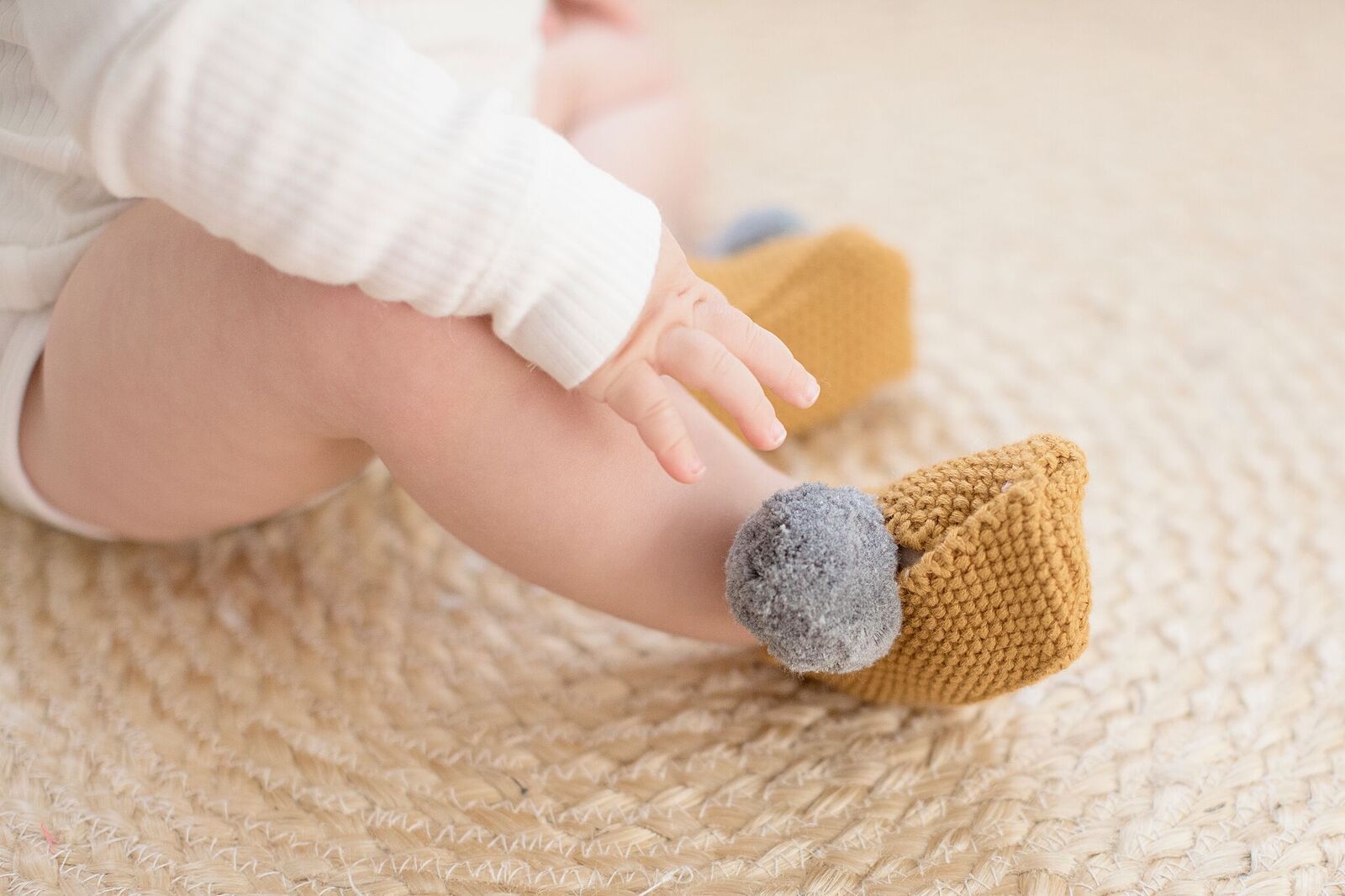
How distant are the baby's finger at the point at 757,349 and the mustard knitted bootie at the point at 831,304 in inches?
8.2

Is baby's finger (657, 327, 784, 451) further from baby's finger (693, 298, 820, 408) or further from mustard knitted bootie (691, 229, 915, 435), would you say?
mustard knitted bootie (691, 229, 915, 435)

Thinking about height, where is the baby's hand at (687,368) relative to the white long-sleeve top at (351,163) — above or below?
below

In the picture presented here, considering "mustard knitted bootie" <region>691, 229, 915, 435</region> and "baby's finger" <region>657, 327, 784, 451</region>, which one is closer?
"baby's finger" <region>657, 327, 784, 451</region>

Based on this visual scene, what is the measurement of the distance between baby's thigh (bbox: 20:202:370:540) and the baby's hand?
14 centimetres

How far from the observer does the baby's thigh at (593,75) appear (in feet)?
3.01

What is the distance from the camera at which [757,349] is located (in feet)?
1.63

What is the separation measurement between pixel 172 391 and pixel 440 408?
6.1 inches

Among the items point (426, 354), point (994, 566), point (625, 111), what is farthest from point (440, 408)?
point (625, 111)

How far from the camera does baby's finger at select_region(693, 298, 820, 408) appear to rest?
0.49m

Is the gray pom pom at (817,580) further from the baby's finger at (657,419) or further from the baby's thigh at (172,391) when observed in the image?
the baby's thigh at (172,391)

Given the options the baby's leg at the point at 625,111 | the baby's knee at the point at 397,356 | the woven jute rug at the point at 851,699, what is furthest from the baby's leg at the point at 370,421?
the baby's leg at the point at 625,111

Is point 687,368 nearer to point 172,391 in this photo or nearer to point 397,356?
point 397,356

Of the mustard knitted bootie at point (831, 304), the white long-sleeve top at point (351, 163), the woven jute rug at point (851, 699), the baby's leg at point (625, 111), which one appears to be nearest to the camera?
the white long-sleeve top at point (351, 163)

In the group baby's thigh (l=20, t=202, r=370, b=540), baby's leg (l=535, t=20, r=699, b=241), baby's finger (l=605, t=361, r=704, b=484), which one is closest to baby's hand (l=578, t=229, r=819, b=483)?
baby's finger (l=605, t=361, r=704, b=484)
